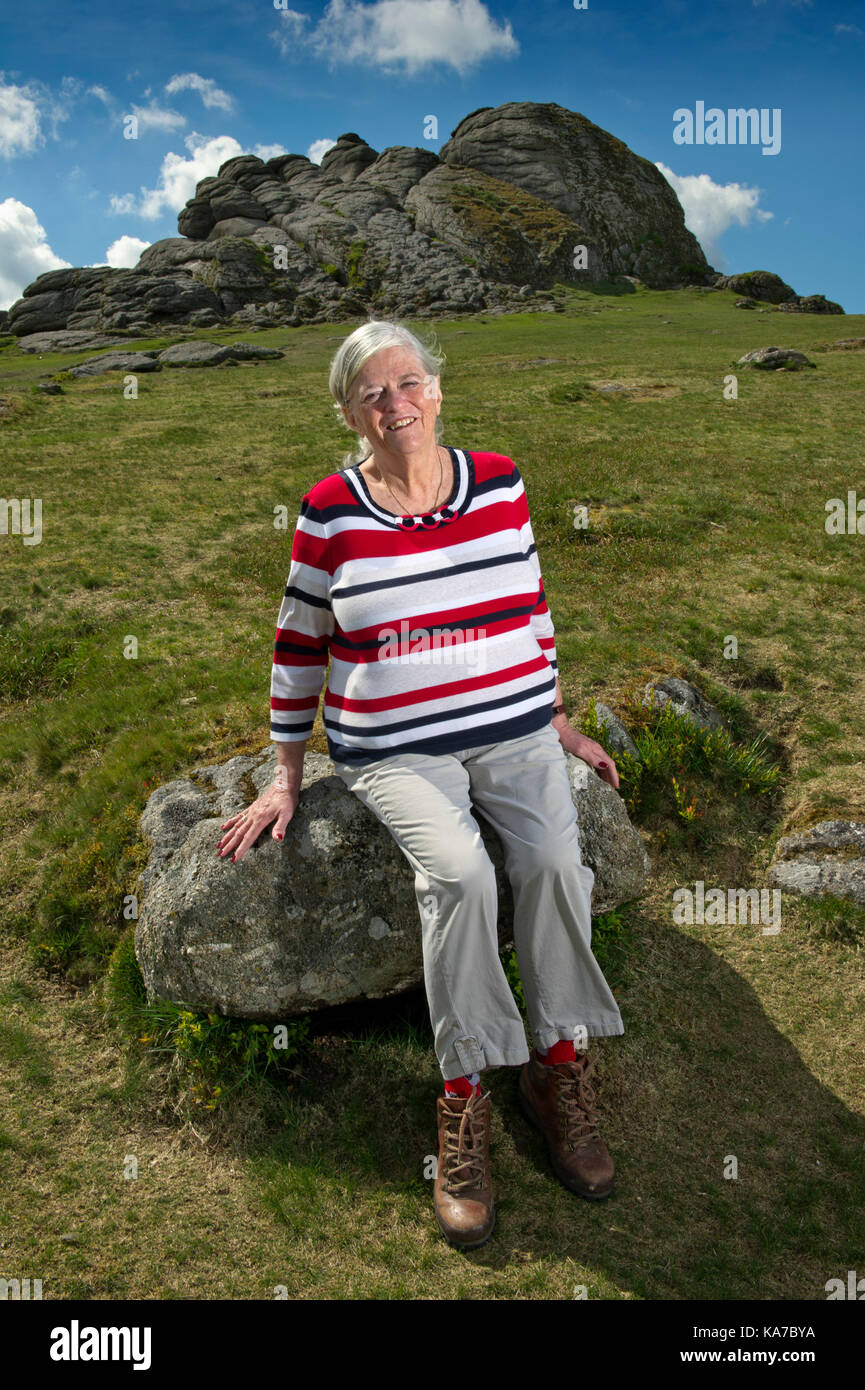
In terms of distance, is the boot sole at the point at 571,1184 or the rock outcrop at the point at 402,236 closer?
the boot sole at the point at 571,1184

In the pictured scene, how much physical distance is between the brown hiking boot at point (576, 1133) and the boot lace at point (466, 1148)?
442mm

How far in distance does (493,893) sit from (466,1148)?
1322 millimetres

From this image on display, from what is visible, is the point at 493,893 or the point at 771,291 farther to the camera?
the point at 771,291

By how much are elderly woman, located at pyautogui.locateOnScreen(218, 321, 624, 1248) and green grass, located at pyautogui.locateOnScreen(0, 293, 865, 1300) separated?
48 centimetres

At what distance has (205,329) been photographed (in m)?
85.3

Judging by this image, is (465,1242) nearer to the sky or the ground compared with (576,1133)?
nearer to the ground

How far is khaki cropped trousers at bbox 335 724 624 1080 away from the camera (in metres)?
4.27

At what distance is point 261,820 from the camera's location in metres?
5.25

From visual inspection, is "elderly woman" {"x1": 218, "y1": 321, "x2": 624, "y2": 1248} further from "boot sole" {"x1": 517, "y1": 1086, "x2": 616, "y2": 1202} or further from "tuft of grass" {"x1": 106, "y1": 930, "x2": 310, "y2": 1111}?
"tuft of grass" {"x1": 106, "y1": 930, "x2": 310, "y2": 1111}

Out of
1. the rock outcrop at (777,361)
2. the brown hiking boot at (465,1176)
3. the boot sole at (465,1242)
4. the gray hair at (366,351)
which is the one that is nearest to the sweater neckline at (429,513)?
the gray hair at (366,351)

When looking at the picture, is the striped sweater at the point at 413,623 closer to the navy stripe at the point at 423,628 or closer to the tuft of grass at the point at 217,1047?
the navy stripe at the point at 423,628

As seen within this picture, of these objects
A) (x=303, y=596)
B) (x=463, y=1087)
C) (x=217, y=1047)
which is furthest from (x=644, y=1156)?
(x=303, y=596)

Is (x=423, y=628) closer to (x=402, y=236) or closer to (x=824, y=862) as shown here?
(x=824, y=862)

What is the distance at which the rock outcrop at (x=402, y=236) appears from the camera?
98250 millimetres
